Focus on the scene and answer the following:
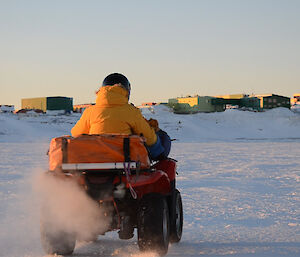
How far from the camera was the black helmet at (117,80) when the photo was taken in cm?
424

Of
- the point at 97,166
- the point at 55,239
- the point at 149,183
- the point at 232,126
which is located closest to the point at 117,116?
the point at 97,166

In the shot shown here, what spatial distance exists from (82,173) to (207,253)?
1467 mm

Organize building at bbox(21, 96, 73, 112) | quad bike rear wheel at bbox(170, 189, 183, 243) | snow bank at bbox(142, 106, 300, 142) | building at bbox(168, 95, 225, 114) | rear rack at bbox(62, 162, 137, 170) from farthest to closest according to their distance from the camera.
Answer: building at bbox(21, 96, 73, 112) → building at bbox(168, 95, 225, 114) → snow bank at bbox(142, 106, 300, 142) → quad bike rear wheel at bbox(170, 189, 183, 243) → rear rack at bbox(62, 162, 137, 170)

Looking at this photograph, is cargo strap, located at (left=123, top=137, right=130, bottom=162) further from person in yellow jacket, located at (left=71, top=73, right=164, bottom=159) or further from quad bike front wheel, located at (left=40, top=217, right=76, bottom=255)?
quad bike front wheel, located at (left=40, top=217, right=76, bottom=255)

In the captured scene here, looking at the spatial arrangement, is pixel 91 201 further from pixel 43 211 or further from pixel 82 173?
pixel 43 211

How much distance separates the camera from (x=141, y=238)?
3.88 meters

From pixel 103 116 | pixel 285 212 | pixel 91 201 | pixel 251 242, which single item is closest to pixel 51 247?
pixel 91 201

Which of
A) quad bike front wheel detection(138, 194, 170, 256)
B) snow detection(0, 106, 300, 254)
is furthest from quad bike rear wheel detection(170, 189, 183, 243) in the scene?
quad bike front wheel detection(138, 194, 170, 256)

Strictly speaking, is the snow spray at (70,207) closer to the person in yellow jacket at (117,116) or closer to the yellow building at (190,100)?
the person in yellow jacket at (117,116)

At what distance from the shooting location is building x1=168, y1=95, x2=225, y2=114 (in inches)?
3275

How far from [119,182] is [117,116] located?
60cm

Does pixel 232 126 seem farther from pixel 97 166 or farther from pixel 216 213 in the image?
pixel 97 166

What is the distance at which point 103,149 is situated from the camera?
373 cm

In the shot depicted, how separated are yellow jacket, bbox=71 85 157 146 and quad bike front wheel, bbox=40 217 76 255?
3.02ft
